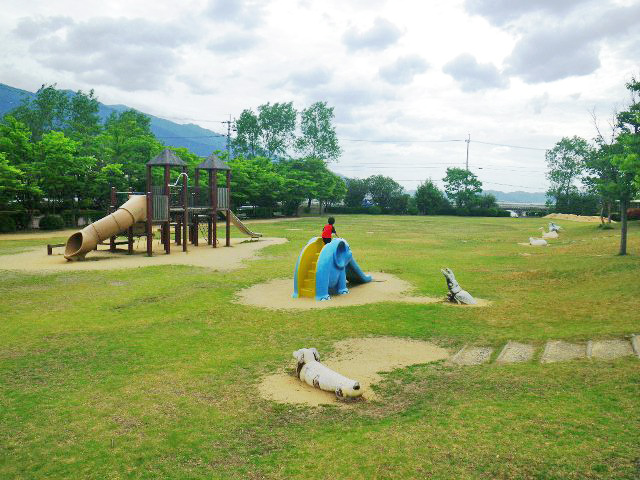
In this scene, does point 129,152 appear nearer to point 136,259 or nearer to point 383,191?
point 136,259

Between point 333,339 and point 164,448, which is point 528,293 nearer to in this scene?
point 333,339

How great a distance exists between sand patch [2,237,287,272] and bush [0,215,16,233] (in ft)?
33.8

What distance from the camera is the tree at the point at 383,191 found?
80.7 metres

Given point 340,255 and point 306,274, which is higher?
point 340,255

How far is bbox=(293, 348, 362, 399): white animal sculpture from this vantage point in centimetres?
747

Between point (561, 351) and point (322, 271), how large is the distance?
6.89 metres

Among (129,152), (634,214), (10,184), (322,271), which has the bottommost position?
(322,271)

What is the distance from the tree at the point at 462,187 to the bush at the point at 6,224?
60.0 m

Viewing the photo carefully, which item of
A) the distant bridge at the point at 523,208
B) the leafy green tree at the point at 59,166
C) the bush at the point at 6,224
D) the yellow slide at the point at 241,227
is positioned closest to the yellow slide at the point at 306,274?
the yellow slide at the point at 241,227

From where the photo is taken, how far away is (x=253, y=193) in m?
55.2

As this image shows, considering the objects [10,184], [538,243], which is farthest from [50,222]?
[538,243]

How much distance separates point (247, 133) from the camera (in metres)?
85.9

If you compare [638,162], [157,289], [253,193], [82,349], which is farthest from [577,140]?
[82,349]

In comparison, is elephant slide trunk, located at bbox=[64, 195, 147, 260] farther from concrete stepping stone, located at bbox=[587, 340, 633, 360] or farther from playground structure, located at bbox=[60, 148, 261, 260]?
concrete stepping stone, located at bbox=[587, 340, 633, 360]
